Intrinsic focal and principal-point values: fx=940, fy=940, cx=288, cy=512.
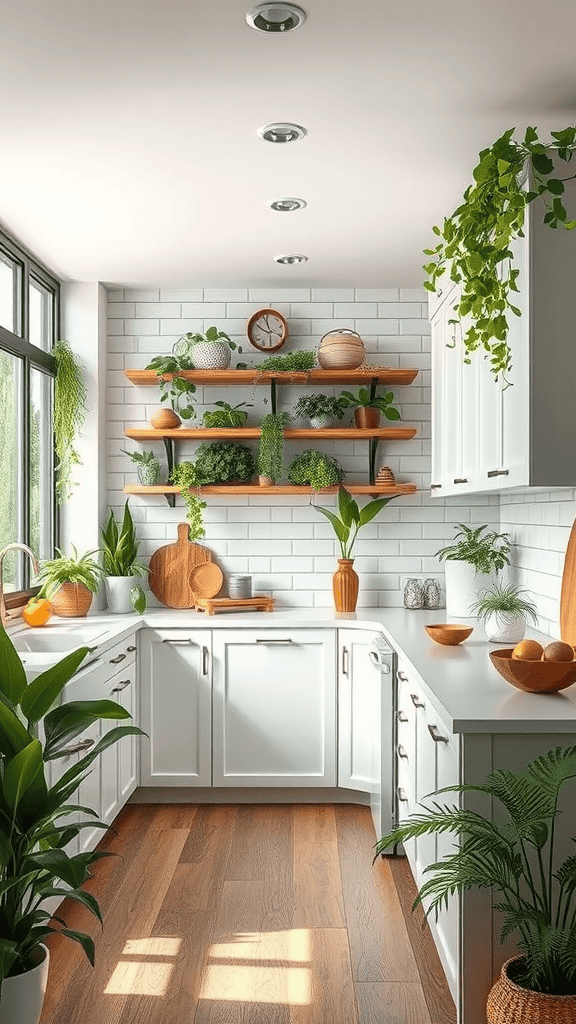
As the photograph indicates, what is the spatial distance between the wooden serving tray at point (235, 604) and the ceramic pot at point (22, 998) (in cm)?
252

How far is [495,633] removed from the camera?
3.49 metres

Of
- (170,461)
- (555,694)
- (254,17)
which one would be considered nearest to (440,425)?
(170,461)

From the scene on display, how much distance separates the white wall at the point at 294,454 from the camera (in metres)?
5.02

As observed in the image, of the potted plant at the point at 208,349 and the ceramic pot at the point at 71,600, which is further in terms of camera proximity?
the potted plant at the point at 208,349

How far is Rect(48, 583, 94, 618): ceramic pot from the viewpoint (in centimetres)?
454

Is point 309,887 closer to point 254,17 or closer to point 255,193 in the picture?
point 255,193

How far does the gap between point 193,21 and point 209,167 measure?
3.13 feet

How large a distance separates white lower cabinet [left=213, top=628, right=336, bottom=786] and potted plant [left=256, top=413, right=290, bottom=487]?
2.67 feet

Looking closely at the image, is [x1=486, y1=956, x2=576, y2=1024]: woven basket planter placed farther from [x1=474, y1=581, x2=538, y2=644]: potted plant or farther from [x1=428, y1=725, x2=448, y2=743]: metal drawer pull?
[x1=474, y1=581, x2=538, y2=644]: potted plant

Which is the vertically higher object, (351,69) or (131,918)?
(351,69)

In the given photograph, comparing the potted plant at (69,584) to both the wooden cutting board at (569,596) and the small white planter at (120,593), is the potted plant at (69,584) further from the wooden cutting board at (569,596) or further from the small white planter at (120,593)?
the wooden cutting board at (569,596)

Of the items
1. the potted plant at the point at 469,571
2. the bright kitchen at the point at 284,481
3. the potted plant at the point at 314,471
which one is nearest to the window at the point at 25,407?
the bright kitchen at the point at 284,481

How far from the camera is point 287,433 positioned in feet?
15.6

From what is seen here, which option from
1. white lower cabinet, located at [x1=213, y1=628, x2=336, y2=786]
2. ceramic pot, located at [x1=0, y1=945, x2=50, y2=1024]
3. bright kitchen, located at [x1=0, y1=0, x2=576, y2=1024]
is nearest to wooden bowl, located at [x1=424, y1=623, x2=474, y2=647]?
bright kitchen, located at [x1=0, y1=0, x2=576, y2=1024]
